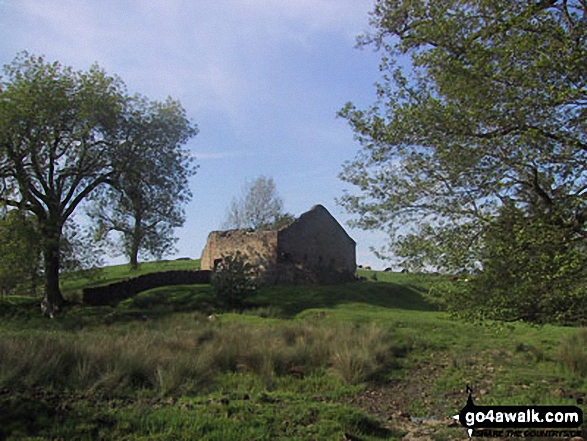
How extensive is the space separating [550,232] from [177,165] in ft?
81.6

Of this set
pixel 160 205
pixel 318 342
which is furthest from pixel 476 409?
pixel 160 205

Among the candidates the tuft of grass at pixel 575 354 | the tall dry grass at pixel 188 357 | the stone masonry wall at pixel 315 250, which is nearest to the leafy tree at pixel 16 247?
the tall dry grass at pixel 188 357

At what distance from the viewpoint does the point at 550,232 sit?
8180 millimetres

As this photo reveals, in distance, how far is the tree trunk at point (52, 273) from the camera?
81.0 ft

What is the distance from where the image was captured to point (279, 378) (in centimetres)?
1220

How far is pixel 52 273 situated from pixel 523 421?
23.5 metres

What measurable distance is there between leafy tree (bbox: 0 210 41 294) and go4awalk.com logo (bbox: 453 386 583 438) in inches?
811

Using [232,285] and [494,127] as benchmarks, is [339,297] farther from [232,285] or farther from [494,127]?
[494,127]

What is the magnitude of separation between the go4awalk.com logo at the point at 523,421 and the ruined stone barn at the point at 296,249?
2670cm

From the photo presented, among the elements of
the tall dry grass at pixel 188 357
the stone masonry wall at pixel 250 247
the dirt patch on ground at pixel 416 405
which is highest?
the stone masonry wall at pixel 250 247

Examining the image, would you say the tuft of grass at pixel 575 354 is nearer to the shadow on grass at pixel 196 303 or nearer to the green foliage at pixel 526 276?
the green foliage at pixel 526 276

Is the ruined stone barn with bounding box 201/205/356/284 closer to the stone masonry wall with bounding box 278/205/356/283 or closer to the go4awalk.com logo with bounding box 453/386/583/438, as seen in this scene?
the stone masonry wall with bounding box 278/205/356/283

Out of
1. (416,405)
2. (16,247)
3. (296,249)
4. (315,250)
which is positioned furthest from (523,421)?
(315,250)

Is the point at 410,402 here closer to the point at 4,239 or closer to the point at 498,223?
the point at 498,223
